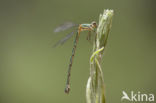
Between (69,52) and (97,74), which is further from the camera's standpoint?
(69,52)

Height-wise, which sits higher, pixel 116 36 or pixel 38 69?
pixel 116 36

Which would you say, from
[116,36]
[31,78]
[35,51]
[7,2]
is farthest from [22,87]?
[116,36]

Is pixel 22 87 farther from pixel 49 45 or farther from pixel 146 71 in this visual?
pixel 146 71

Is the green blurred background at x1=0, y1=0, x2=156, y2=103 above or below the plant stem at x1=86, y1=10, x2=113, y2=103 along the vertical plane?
above

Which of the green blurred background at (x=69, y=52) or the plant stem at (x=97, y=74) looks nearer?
the plant stem at (x=97, y=74)

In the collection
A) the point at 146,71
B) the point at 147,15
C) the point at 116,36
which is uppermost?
the point at 147,15

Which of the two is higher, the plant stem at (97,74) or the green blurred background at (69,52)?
the green blurred background at (69,52)

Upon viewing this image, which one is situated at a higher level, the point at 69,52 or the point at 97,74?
the point at 69,52

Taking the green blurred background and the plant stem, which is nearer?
the plant stem
